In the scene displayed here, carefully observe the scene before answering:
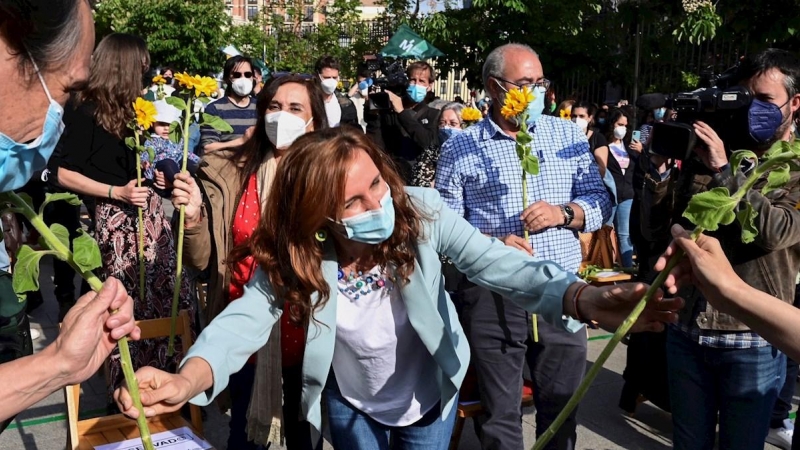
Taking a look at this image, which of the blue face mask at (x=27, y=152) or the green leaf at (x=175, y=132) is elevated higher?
the blue face mask at (x=27, y=152)

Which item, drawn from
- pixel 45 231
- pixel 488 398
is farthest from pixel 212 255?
pixel 45 231

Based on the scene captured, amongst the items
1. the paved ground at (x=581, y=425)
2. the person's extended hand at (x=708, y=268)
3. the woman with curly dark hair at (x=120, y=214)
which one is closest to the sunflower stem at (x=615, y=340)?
the person's extended hand at (x=708, y=268)

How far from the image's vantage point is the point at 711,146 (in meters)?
3.04

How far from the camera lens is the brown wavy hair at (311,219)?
2.53 m

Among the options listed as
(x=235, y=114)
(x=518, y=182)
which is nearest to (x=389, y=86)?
(x=235, y=114)

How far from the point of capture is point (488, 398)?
376 cm

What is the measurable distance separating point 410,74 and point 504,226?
467cm

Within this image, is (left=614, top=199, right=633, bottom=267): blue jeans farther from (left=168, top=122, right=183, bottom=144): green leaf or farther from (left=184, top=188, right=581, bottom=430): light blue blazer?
(left=184, top=188, right=581, bottom=430): light blue blazer

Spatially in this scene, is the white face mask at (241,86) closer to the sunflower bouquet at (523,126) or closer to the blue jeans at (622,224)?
the sunflower bouquet at (523,126)

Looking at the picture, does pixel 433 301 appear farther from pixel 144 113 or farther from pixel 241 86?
pixel 241 86

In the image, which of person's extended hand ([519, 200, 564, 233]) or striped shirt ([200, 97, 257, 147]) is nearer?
person's extended hand ([519, 200, 564, 233])

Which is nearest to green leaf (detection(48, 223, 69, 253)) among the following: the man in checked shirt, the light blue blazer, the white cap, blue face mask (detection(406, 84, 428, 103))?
the light blue blazer

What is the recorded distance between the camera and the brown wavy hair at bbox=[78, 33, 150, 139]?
14.8 feet

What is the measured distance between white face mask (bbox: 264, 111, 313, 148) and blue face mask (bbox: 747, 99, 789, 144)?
1851mm
